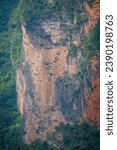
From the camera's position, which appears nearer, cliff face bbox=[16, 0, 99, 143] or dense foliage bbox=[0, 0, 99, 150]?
cliff face bbox=[16, 0, 99, 143]

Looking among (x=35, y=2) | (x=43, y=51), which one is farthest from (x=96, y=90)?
(x=35, y=2)

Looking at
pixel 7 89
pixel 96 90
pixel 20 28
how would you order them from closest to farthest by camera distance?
pixel 96 90
pixel 20 28
pixel 7 89

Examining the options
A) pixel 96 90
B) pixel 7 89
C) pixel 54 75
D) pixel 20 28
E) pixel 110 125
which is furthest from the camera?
pixel 7 89

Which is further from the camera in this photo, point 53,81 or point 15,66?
point 15,66

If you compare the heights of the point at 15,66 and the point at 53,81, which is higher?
the point at 15,66

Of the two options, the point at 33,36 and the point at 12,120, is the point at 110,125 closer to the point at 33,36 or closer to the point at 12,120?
the point at 33,36

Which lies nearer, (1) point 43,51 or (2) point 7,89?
(1) point 43,51

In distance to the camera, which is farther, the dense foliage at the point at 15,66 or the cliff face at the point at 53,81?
the dense foliage at the point at 15,66

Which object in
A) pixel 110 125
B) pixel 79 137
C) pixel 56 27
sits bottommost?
pixel 79 137
